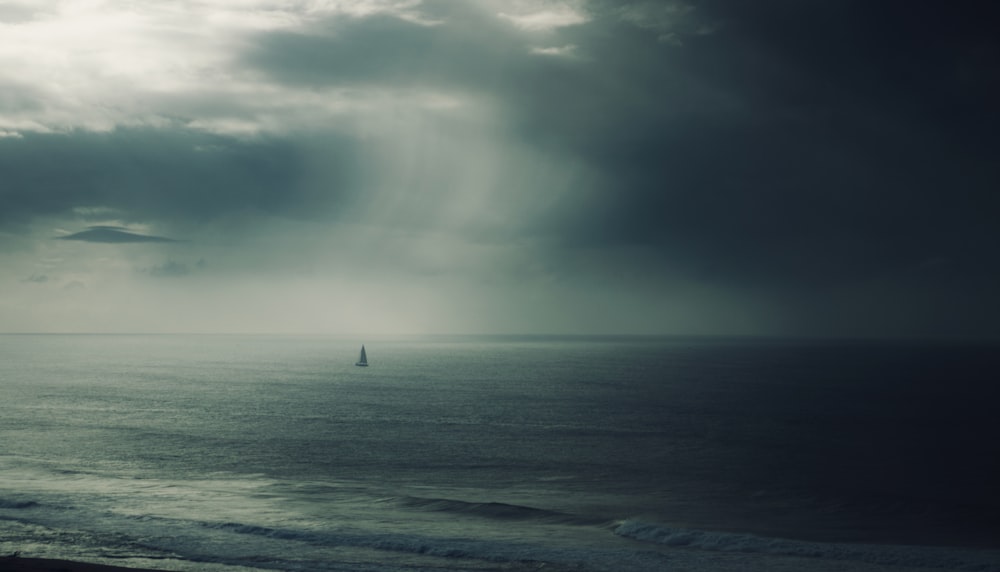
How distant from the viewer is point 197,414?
308 ft

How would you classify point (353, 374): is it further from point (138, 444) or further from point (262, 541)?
point (262, 541)

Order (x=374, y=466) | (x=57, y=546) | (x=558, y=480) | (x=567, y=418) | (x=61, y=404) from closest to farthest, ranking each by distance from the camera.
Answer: (x=57, y=546)
(x=558, y=480)
(x=374, y=466)
(x=567, y=418)
(x=61, y=404)

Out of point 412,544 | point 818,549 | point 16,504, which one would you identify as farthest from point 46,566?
point 818,549

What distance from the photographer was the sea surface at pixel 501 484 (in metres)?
34.5

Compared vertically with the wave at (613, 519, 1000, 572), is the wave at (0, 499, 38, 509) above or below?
above

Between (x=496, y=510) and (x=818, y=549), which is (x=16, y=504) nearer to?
(x=496, y=510)

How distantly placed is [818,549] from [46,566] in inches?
1325

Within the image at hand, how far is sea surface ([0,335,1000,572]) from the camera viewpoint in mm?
34469

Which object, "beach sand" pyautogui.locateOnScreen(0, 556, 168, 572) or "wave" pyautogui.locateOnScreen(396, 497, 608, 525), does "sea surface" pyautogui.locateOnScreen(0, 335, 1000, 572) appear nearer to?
"wave" pyautogui.locateOnScreen(396, 497, 608, 525)

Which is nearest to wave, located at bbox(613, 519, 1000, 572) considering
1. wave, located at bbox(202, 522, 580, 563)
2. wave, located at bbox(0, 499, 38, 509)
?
wave, located at bbox(202, 522, 580, 563)

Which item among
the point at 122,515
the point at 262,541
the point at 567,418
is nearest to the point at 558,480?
the point at 262,541

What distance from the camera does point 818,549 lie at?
35.6 meters

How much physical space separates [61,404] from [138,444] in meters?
45.1

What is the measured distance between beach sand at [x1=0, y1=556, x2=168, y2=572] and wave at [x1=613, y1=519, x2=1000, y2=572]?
934 inches
